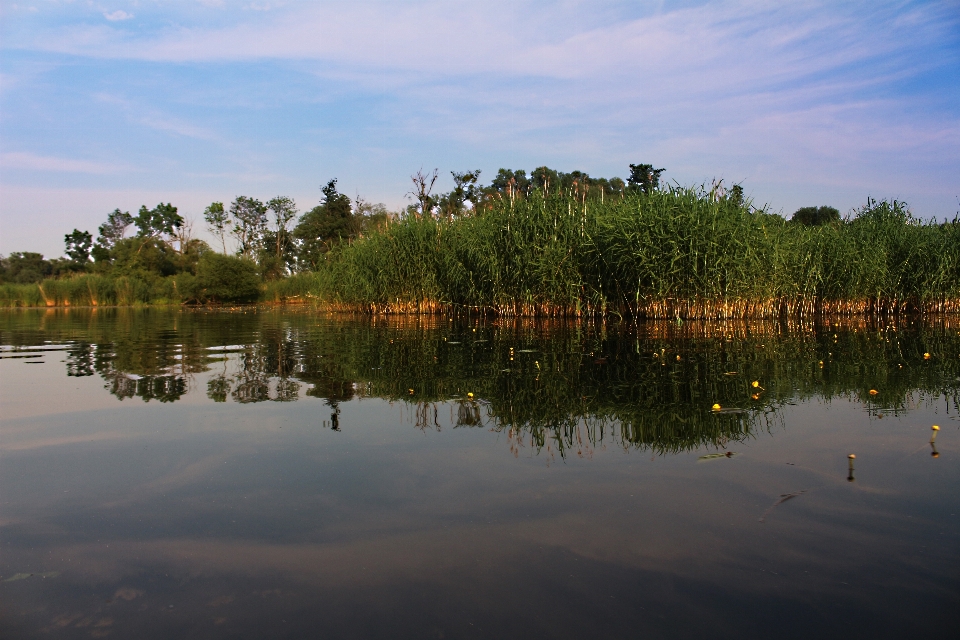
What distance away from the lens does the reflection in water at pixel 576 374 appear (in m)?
4.47

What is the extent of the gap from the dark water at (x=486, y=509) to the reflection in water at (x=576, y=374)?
5cm

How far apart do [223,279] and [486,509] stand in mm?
36523

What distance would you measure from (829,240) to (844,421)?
1325 centimetres

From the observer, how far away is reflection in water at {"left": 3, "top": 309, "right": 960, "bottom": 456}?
14.7 ft

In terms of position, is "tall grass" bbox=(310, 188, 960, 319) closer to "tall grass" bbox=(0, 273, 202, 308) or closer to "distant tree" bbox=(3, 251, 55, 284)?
"tall grass" bbox=(0, 273, 202, 308)

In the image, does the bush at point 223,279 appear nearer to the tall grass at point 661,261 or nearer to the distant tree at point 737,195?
the tall grass at point 661,261

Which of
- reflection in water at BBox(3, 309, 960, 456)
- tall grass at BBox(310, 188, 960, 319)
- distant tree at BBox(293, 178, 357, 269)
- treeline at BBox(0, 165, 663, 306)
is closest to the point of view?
reflection in water at BBox(3, 309, 960, 456)

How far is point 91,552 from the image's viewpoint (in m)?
2.50

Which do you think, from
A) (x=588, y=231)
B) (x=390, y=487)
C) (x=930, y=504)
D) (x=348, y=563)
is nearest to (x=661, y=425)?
(x=930, y=504)

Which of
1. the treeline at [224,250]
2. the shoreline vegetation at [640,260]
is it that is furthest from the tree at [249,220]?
the shoreline vegetation at [640,260]

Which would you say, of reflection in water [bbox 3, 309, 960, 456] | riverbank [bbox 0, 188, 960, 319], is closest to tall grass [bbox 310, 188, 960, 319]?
riverbank [bbox 0, 188, 960, 319]

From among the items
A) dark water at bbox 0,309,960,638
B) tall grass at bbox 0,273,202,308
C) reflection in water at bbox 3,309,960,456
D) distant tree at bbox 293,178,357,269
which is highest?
distant tree at bbox 293,178,357,269

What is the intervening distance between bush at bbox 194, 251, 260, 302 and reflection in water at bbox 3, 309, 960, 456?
2623 centimetres

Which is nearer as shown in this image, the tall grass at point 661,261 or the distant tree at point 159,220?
the tall grass at point 661,261
